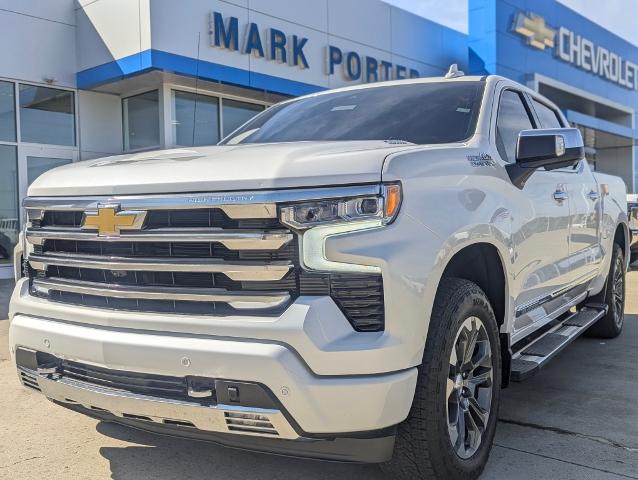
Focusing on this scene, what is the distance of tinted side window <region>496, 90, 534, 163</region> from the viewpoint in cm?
371

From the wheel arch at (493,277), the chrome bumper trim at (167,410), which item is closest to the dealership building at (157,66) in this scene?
the wheel arch at (493,277)

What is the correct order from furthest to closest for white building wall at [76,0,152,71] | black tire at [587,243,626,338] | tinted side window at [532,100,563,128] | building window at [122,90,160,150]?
building window at [122,90,160,150], white building wall at [76,0,152,71], black tire at [587,243,626,338], tinted side window at [532,100,563,128]

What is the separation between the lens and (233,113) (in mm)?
14453

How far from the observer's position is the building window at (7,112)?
1212cm

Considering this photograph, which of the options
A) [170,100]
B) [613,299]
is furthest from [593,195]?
[170,100]

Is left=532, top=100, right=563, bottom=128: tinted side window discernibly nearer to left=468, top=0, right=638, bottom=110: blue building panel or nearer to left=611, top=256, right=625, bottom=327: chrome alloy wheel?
left=611, top=256, right=625, bottom=327: chrome alloy wheel

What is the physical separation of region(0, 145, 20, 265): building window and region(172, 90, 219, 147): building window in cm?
302

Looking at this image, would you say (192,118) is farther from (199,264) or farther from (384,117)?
(199,264)

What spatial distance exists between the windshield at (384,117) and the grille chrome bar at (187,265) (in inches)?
53.3

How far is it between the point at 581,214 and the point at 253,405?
320 cm

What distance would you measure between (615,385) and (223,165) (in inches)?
133

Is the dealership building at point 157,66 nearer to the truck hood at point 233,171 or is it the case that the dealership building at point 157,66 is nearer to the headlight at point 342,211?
the truck hood at point 233,171

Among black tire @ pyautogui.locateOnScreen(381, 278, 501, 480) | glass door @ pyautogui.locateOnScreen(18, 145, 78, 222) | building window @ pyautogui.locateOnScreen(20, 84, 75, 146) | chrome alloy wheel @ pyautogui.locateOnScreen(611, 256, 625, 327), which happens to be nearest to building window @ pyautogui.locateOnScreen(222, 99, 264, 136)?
building window @ pyautogui.locateOnScreen(20, 84, 75, 146)

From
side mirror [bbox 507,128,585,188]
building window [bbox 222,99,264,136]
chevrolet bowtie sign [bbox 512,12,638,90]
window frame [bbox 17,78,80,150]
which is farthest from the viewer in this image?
chevrolet bowtie sign [bbox 512,12,638,90]
